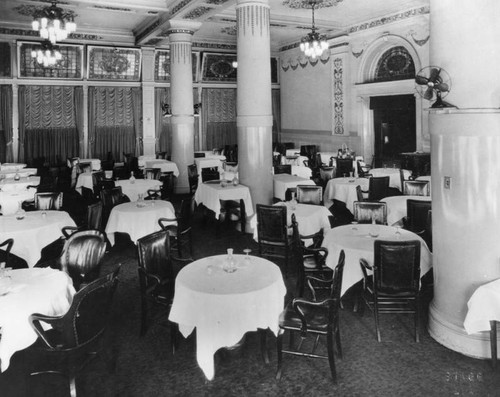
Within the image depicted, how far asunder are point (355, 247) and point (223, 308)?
1.84m

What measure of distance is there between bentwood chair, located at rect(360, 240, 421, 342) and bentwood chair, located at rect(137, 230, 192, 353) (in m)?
1.84

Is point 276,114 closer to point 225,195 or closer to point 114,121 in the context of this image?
point 114,121

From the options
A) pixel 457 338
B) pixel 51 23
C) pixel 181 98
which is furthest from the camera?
pixel 181 98

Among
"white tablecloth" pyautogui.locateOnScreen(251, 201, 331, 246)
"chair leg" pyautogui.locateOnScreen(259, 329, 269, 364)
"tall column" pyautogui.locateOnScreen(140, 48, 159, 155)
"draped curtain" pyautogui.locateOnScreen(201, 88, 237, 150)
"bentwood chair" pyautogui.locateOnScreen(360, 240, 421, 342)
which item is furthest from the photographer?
"draped curtain" pyautogui.locateOnScreen(201, 88, 237, 150)

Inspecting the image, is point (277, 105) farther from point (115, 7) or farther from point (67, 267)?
point (67, 267)

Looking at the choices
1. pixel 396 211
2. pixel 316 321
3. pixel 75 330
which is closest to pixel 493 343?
pixel 316 321

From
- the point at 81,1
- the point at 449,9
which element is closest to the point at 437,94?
the point at 449,9

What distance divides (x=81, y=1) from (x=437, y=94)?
29.5 feet

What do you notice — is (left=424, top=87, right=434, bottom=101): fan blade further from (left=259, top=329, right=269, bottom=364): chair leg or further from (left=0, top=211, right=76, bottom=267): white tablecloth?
(left=0, top=211, right=76, bottom=267): white tablecloth

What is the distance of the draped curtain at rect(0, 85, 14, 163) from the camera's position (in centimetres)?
1423

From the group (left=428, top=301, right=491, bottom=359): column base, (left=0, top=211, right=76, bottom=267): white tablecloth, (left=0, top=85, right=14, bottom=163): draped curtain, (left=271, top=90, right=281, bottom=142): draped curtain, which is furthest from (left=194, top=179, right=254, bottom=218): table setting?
(left=271, top=90, right=281, bottom=142): draped curtain

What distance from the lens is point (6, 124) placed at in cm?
1436

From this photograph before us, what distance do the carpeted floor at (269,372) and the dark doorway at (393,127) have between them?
990 centimetres

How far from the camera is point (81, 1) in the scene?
10.3 metres
